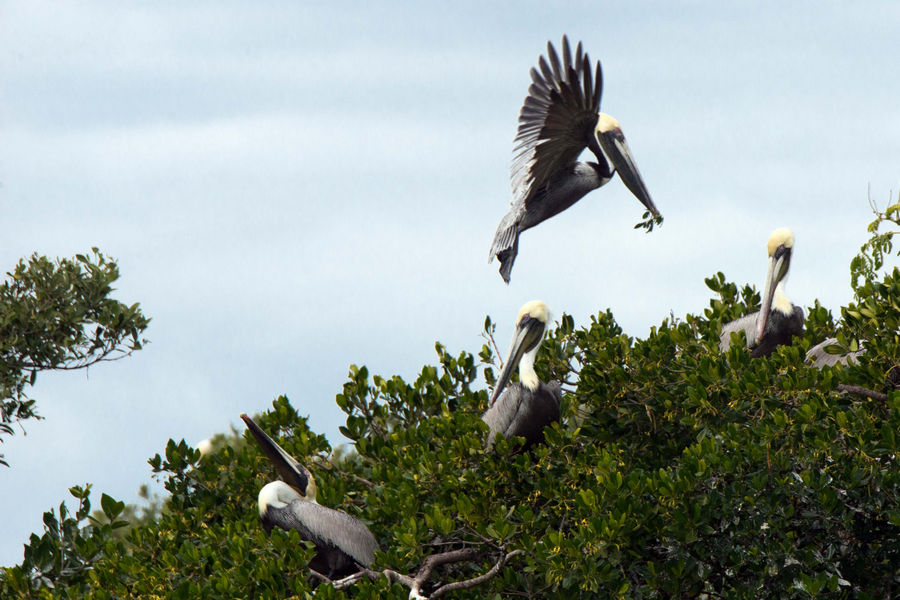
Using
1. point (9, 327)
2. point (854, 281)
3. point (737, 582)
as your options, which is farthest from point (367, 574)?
point (9, 327)

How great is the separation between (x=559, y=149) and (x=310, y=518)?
12.3 feet

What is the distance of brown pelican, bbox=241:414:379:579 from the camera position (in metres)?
7.95

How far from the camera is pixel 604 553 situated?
600 centimetres

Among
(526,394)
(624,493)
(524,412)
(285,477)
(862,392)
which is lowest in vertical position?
(624,493)

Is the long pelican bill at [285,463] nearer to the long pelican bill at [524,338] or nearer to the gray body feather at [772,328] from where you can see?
the long pelican bill at [524,338]

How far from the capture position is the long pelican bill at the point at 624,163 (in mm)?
9203

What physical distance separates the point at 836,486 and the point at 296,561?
10.7 ft

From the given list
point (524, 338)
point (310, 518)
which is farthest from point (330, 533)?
point (524, 338)

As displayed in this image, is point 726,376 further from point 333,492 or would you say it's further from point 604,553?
point 333,492

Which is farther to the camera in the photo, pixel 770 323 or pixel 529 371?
pixel 770 323

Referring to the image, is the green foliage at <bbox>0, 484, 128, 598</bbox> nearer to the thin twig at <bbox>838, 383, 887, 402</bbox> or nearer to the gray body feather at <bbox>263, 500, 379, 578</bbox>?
the gray body feather at <bbox>263, 500, 379, 578</bbox>

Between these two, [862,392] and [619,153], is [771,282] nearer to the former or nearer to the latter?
[619,153]

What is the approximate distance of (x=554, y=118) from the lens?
9047 mm

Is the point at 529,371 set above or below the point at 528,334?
below
